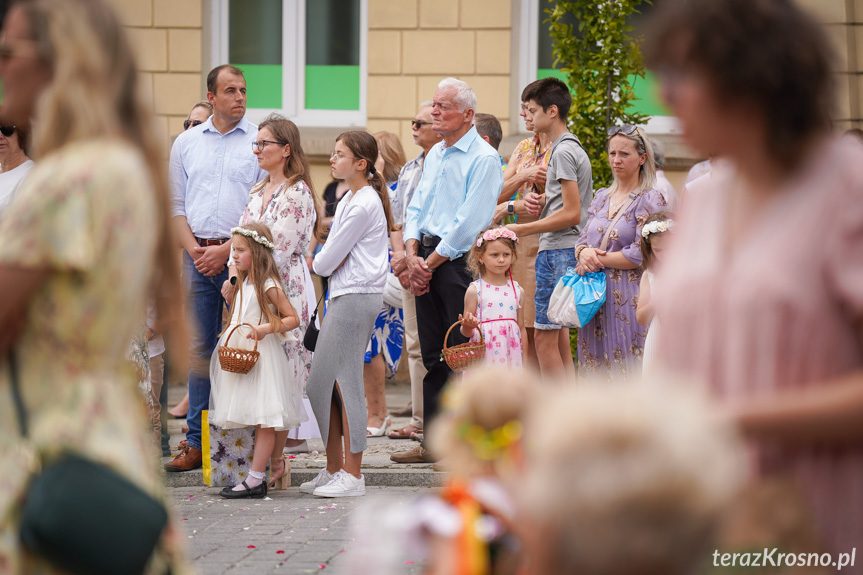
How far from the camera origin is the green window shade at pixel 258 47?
12.5 meters

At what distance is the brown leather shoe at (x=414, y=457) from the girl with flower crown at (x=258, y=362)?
31.1 inches

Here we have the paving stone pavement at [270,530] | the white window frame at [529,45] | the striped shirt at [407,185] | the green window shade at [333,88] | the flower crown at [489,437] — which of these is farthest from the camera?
the green window shade at [333,88]

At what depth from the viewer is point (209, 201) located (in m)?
7.78

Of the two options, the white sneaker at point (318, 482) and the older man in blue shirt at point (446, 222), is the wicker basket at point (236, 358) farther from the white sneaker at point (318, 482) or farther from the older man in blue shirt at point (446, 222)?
A: the older man in blue shirt at point (446, 222)

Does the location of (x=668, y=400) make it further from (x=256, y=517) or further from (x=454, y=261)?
(x=454, y=261)

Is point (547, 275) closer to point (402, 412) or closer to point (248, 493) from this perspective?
point (248, 493)

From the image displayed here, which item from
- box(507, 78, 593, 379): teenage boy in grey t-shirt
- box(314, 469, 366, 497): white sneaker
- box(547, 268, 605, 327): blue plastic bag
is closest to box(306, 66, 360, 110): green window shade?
box(507, 78, 593, 379): teenage boy in grey t-shirt

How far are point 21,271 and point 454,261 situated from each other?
17.2ft

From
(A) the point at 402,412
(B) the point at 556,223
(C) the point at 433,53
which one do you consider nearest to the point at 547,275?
(B) the point at 556,223

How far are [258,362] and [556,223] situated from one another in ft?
7.35

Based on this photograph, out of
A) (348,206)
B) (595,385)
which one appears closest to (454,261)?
(348,206)

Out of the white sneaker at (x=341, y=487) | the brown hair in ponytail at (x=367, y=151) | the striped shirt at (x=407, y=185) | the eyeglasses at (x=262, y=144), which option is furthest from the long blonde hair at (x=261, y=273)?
the striped shirt at (x=407, y=185)

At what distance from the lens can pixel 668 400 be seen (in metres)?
1.36

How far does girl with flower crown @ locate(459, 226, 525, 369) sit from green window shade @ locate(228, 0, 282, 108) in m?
6.03
